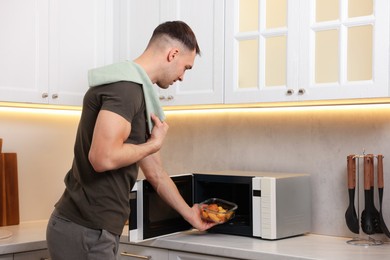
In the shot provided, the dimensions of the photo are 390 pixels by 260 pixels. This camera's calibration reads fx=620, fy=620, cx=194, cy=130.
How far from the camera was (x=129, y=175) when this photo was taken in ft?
6.77

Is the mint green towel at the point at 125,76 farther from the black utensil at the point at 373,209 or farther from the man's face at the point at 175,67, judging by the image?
the black utensil at the point at 373,209

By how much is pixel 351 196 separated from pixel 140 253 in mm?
943

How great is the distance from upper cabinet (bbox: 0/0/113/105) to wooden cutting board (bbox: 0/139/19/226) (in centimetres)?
39

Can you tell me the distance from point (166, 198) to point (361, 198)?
0.85m

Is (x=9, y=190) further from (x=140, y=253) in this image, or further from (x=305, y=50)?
(x=305, y=50)

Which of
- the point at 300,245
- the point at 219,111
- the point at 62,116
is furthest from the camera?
the point at 62,116

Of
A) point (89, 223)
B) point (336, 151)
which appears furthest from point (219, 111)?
point (89, 223)

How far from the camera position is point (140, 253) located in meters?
2.72

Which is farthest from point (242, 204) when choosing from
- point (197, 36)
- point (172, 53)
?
point (172, 53)

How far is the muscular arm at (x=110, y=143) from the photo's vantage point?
1.86 meters

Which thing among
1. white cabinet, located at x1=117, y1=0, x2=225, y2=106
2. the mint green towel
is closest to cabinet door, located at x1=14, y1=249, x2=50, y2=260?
white cabinet, located at x1=117, y1=0, x2=225, y2=106

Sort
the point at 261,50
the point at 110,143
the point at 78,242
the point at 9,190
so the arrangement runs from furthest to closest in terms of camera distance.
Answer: the point at 9,190 → the point at 261,50 → the point at 78,242 → the point at 110,143

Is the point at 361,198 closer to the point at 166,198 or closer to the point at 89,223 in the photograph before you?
the point at 166,198

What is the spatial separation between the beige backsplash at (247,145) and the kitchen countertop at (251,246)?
25 cm
